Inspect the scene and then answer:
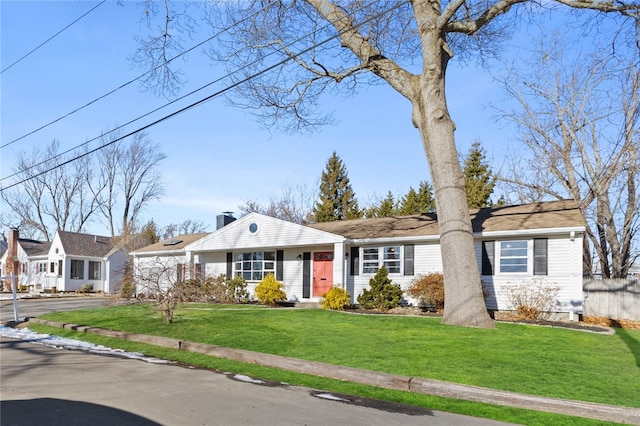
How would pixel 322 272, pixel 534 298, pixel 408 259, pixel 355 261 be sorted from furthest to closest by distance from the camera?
pixel 322 272 < pixel 355 261 < pixel 408 259 < pixel 534 298

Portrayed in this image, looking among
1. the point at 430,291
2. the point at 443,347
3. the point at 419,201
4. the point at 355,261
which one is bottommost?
the point at 443,347

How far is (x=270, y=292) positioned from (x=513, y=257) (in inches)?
388

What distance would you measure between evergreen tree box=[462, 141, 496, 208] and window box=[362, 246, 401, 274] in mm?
18056

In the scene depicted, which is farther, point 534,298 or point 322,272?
point 322,272

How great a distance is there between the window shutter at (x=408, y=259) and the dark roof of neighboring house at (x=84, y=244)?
32.1 metres

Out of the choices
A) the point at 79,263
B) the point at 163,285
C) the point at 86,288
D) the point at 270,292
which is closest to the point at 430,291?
the point at 270,292

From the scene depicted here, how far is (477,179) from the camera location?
40.0 metres

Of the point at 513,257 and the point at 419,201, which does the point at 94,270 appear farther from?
the point at 513,257

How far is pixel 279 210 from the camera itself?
5556cm

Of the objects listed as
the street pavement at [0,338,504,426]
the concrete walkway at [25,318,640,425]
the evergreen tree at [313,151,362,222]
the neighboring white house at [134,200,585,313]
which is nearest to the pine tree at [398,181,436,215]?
the evergreen tree at [313,151,362,222]

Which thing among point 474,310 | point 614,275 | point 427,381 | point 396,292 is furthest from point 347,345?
point 614,275

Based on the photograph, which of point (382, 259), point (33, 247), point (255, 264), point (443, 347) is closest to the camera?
point (443, 347)

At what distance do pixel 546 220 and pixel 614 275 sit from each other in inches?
389

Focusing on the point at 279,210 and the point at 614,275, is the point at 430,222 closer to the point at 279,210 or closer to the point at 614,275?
the point at 614,275
